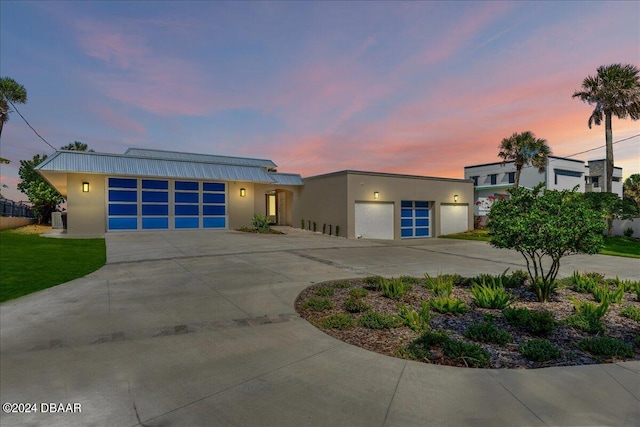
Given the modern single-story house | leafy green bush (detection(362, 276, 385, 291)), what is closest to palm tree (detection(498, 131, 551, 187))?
the modern single-story house

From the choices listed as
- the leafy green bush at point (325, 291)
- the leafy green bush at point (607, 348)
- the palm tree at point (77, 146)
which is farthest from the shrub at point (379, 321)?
the palm tree at point (77, 146)

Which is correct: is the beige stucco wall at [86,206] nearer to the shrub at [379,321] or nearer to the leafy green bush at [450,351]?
the shrub at [379,321]

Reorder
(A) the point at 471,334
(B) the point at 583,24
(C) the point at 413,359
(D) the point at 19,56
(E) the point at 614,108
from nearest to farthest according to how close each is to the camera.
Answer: (C) the point at 413,359, (A) the point at 471,334, (B) the point at 583,24, (D) the point at 19,56, (E) the point at 614,108

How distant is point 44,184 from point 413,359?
115 ft

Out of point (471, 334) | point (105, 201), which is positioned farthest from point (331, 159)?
point (471, 334)

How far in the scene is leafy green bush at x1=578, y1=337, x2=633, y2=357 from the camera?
358 cm

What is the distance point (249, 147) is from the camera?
2914 cm

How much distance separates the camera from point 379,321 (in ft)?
14.8

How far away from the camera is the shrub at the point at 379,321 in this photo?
14.6ft

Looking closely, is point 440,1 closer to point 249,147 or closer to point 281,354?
point 281,354

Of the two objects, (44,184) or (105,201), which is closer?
(105,201)

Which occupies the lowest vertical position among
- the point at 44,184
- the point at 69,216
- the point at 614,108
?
the point at 69,216

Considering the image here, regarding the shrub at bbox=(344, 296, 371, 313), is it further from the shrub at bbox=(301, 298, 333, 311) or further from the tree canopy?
the tree canopy

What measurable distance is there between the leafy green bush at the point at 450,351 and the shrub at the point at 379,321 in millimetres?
625
